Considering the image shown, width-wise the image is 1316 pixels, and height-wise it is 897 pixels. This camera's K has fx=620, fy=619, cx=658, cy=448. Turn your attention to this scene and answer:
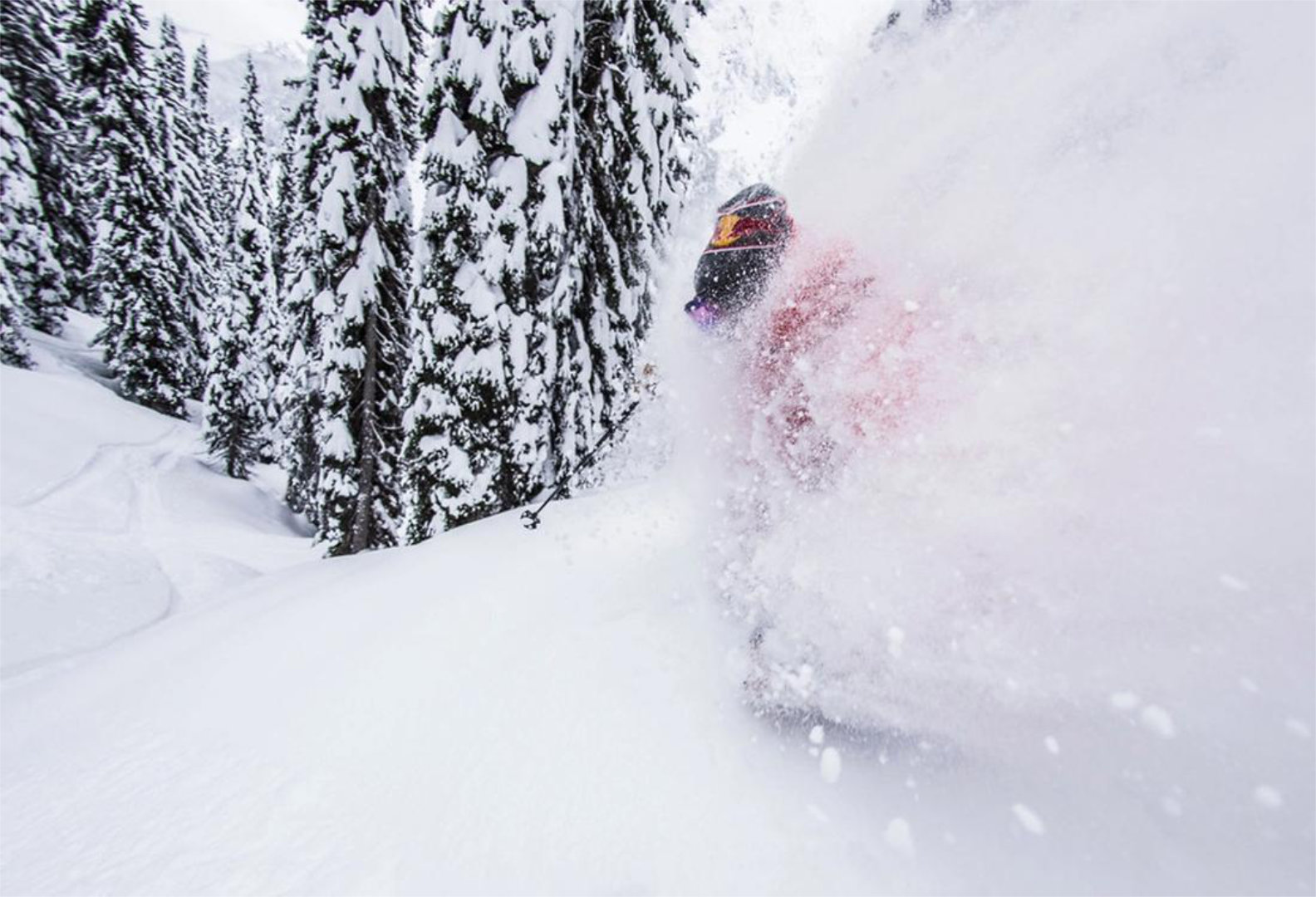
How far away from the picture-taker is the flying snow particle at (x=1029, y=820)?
1850 mm

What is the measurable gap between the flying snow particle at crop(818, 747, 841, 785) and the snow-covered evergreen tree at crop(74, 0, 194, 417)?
117ft

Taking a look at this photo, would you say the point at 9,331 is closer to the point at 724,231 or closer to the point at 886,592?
the point at 724,231

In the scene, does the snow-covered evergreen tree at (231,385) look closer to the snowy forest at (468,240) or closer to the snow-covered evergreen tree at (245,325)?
the snow-covered evergreen tree at (245,325)

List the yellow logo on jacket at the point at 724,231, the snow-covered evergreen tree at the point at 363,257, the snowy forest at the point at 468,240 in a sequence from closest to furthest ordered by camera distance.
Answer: the yellow logo on jacket at the point at 724,231, the snowy forest at the point at 468,240, the snow-covered evergreen tree at the point at 363,257

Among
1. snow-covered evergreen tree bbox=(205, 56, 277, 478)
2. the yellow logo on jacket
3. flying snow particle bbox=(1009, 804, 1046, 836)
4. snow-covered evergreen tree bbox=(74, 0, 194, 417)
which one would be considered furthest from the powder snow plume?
snow-covered evergreen tree bbox=(74, 0, 194, 417)

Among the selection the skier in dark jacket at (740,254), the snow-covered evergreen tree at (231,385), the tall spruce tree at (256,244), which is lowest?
the snow-covered evergreen tree at (231,385)

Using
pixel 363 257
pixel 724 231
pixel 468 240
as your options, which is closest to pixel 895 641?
pixel 724 231

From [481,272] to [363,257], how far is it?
14.8 feet

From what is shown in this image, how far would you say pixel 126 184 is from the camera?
2697 cm

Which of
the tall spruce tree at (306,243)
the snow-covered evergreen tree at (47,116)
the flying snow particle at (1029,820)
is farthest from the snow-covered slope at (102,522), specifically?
the flying snow particle at (1029,820)

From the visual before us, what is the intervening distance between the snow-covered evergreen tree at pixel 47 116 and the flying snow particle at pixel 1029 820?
37.6m

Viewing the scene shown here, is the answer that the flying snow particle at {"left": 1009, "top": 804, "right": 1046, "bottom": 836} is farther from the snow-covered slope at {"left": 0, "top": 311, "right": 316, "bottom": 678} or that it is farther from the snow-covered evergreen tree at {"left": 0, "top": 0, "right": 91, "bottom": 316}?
the snow-covered evergreen tree at {"left": 0, "top": 0, "right": 91, "bottom": 316}

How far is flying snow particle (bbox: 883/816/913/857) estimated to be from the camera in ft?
6.12

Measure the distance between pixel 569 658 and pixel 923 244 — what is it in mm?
2621
